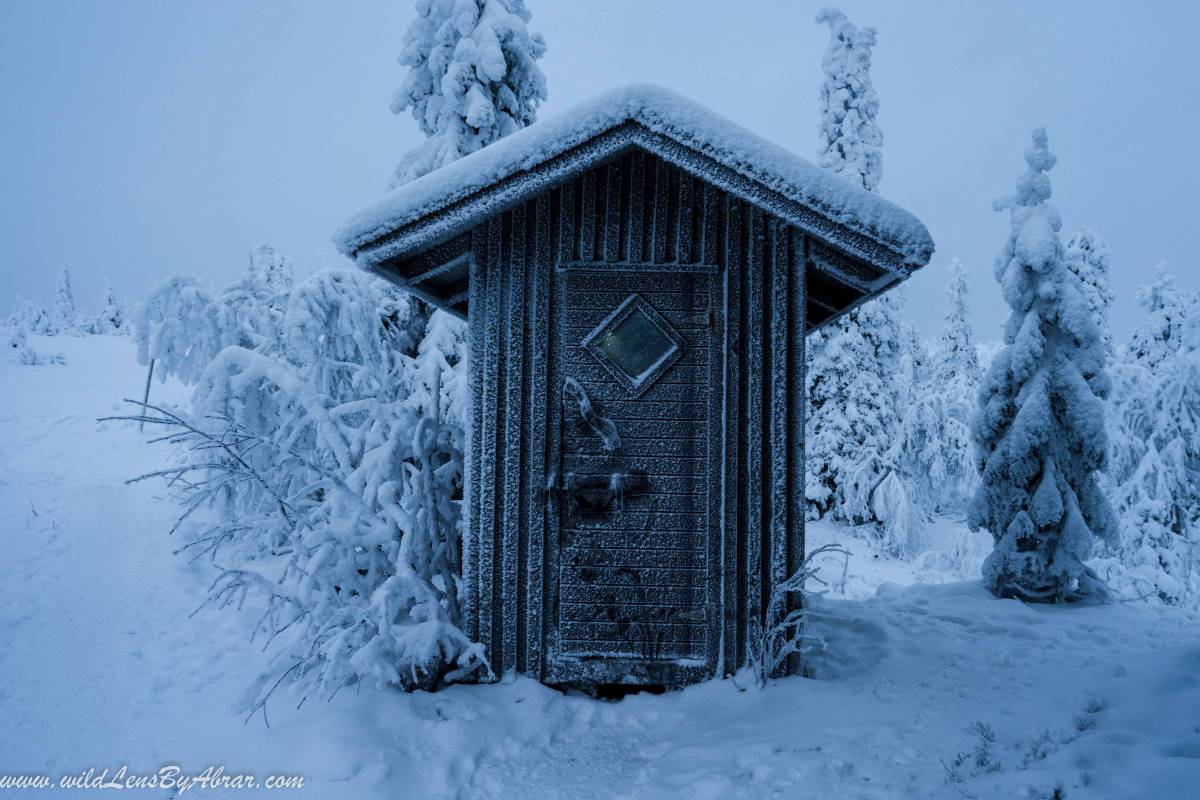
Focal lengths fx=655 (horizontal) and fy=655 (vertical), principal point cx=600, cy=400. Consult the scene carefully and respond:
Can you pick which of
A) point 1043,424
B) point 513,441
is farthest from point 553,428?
point 1043,424

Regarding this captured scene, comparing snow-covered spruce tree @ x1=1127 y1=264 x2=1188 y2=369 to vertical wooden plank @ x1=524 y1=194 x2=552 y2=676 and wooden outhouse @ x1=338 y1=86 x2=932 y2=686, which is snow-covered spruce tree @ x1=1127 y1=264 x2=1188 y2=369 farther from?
vertical wooden plank @ x1=524 y1=194 x2=552 y2=676

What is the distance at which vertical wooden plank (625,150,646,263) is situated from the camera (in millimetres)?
4766

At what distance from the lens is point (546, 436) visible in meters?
4.74

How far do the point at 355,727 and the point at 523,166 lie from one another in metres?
3.59

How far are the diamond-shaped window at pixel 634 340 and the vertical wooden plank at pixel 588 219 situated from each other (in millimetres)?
463

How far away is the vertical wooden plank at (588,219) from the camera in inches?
188

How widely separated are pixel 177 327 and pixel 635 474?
695 cm

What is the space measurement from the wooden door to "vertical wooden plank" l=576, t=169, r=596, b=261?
4.6 inches

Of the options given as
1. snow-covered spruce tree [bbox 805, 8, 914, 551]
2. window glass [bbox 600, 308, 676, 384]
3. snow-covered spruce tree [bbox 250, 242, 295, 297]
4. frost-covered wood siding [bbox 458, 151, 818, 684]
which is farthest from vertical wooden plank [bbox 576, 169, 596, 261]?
snow-covered spruce tree [bbox 805, 8, 914, 551]

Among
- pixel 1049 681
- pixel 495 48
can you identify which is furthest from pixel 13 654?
pixel 495 48

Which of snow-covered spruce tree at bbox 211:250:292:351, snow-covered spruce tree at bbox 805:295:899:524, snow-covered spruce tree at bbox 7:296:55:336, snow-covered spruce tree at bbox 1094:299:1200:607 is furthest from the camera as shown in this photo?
snow-covered spruce tree at bbox 7:296:55:336

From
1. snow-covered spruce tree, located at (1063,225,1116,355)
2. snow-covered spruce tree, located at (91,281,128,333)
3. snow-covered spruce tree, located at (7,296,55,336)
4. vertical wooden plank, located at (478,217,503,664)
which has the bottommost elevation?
vertical wooden plank, located at (478,217,503,664)

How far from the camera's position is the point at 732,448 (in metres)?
4.72

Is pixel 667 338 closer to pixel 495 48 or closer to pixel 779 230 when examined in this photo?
pixel 779 230
